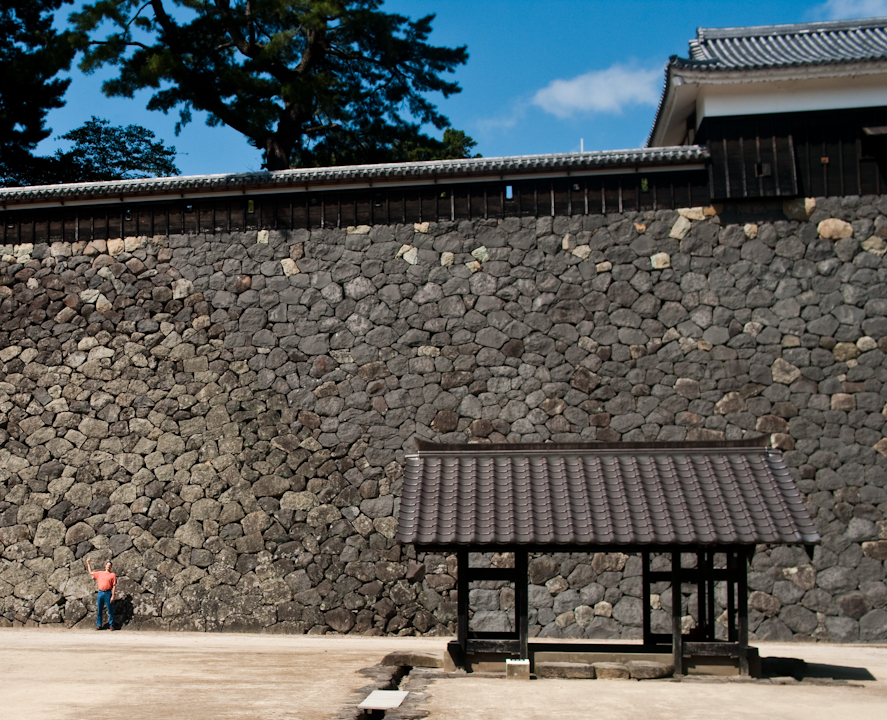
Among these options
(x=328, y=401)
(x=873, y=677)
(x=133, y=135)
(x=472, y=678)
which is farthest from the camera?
(x=133, y=135)

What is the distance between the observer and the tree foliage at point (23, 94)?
1825 cm

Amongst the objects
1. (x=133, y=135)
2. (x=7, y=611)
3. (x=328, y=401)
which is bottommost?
(x=7, y=611)

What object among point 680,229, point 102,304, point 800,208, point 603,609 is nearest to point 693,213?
point 680,229

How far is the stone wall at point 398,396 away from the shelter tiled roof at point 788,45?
1.77 metres

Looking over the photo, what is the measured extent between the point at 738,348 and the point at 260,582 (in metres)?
6.43

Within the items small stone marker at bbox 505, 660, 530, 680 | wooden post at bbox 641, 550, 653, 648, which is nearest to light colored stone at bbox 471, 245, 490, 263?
wooden post at bbox 641, 550, 653, 648

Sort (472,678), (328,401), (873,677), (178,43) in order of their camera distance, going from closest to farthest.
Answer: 1. (472,678)
2. (873,677)
3. (328,401)
4. (178,43)

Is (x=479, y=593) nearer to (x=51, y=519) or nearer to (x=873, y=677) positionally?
(x=873, y=677)

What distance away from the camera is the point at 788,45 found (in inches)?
519

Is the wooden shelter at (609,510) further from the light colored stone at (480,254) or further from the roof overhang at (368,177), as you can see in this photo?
the roof overhang at (368,177)

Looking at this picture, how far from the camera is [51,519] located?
1179 centimetres

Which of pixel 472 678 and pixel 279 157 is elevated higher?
pixel 279 157

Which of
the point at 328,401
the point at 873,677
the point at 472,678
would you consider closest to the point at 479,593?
the point at 328,401

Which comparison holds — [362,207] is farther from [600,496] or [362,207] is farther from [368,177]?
[600,496]
